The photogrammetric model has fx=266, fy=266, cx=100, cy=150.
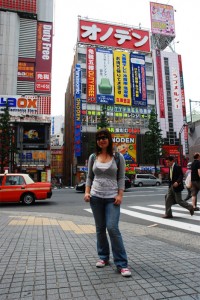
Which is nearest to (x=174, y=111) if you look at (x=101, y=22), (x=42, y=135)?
(x=101, y=22)

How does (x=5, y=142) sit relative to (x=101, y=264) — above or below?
above

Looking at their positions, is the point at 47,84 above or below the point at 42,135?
above

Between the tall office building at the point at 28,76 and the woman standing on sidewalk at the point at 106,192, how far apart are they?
38818 millimetres

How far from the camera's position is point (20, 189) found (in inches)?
503

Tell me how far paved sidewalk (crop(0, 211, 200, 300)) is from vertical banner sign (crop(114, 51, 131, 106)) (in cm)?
4807

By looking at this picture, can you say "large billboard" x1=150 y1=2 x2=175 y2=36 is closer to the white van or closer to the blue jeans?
the white van

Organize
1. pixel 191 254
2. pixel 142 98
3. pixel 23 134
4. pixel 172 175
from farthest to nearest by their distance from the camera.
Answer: pixel 142 98
pixel 23 134
pixel 172 175
pixel 191 254

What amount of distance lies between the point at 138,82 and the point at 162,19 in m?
19.5

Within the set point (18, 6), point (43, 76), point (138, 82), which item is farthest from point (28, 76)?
point (138, 82)

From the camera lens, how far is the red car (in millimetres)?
12617

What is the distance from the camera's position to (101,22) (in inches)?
2205

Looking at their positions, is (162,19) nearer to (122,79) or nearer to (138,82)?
(138,82)

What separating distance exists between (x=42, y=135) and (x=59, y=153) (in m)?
68.0

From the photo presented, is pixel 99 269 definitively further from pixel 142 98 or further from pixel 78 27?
Result: pixel 78 27
